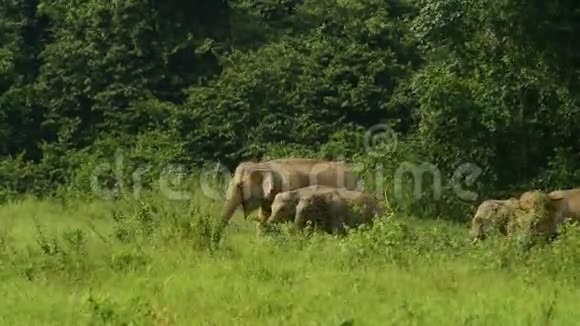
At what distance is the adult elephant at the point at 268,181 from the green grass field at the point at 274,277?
7.75 feet

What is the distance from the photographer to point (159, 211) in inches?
441

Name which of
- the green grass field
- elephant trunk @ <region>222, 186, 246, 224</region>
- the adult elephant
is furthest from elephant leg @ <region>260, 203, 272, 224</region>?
the green grass field

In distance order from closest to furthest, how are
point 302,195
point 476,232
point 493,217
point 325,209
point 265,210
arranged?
point 493,217 < point 476,232 < point 325,209 < point 302,195 < point 265,210

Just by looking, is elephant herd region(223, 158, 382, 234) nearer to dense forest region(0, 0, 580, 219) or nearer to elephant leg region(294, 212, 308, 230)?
elephant leg region(294, 212, 308, 230)

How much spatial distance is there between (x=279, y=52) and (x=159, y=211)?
12.5 metres

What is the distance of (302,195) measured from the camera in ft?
41.4

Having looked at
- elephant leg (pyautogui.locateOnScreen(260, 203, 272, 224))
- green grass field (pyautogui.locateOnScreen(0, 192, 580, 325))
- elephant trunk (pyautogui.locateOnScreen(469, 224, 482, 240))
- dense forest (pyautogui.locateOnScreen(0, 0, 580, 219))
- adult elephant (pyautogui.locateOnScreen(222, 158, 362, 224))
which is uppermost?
dense forest (pyautogui.locateOnScreen(0, 0, 580, 219))

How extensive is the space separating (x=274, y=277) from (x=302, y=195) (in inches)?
154

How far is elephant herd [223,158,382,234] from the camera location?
490 inches

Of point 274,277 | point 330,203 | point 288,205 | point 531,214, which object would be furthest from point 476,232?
point 274,277

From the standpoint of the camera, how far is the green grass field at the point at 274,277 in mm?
7203

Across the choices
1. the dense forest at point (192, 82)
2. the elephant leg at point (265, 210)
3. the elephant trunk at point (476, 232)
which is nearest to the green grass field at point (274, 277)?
the elephant trunk at point (476, 232)

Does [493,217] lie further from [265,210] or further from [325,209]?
[265,210]

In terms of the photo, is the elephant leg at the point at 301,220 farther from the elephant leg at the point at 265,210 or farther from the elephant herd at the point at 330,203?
the elephant leg at the point at 265,210
